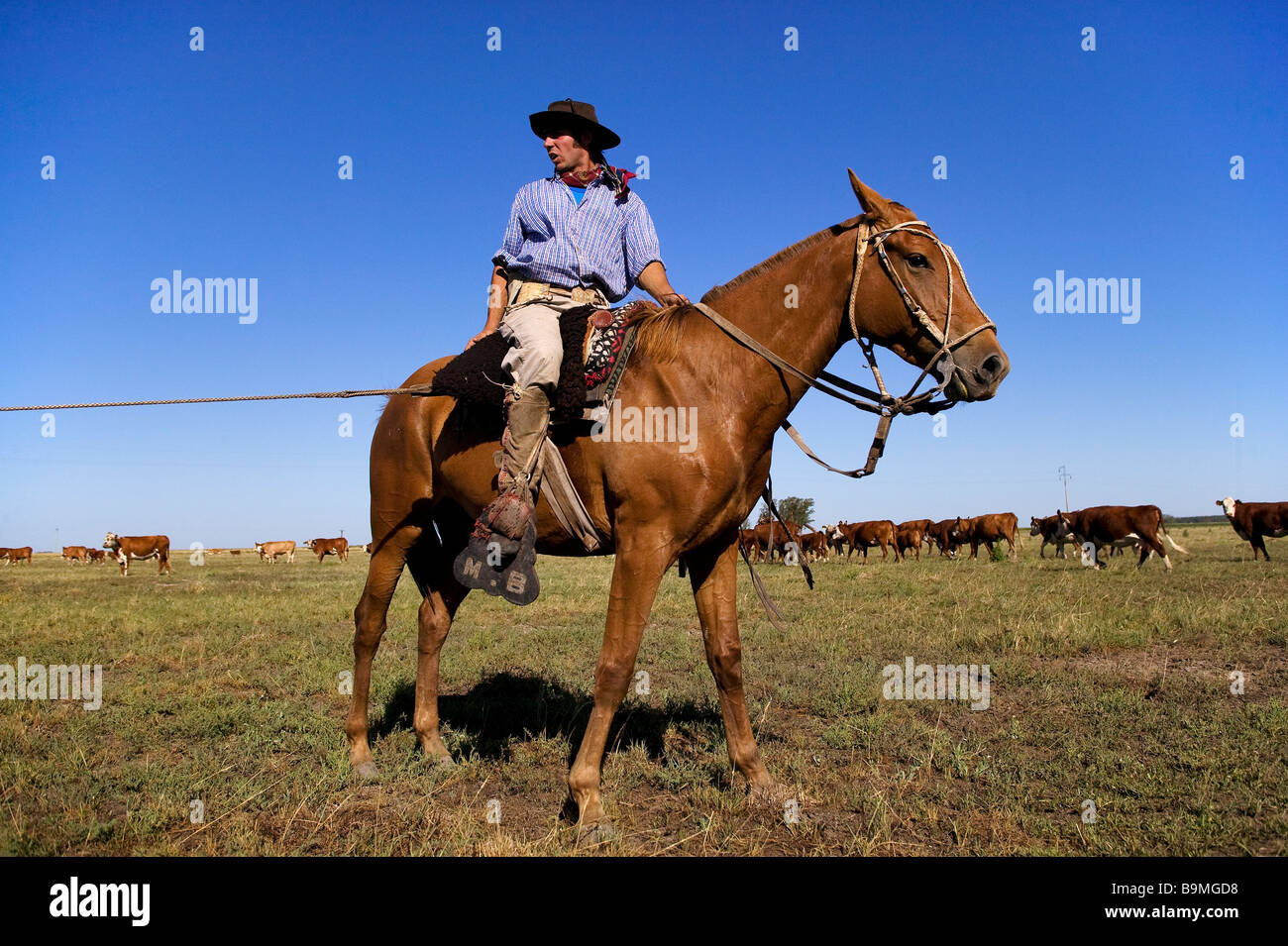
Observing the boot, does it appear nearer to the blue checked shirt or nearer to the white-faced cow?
the blue checked shirt

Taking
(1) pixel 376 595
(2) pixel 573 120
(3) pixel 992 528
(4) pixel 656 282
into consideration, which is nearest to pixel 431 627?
(1) pixel 376 595

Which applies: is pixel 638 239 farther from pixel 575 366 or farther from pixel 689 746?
pixel 689 746

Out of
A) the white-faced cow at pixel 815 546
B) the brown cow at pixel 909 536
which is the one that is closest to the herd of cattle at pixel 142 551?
the white-faced cow at pixel 815 546

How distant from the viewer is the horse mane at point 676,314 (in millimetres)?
4242

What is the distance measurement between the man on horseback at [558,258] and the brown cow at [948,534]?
136 feet

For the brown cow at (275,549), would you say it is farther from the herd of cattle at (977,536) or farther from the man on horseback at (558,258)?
the man on horseback at (558,258)

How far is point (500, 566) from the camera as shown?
4145 millimetres

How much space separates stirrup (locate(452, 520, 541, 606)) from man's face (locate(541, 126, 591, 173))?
2.41m

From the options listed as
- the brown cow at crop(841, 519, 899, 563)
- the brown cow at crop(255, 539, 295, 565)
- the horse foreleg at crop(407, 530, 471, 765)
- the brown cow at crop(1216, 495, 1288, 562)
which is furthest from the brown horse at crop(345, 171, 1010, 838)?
the brown cow at crop(255, 539, 295, 565)

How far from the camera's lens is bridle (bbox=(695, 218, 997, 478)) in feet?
12.2
